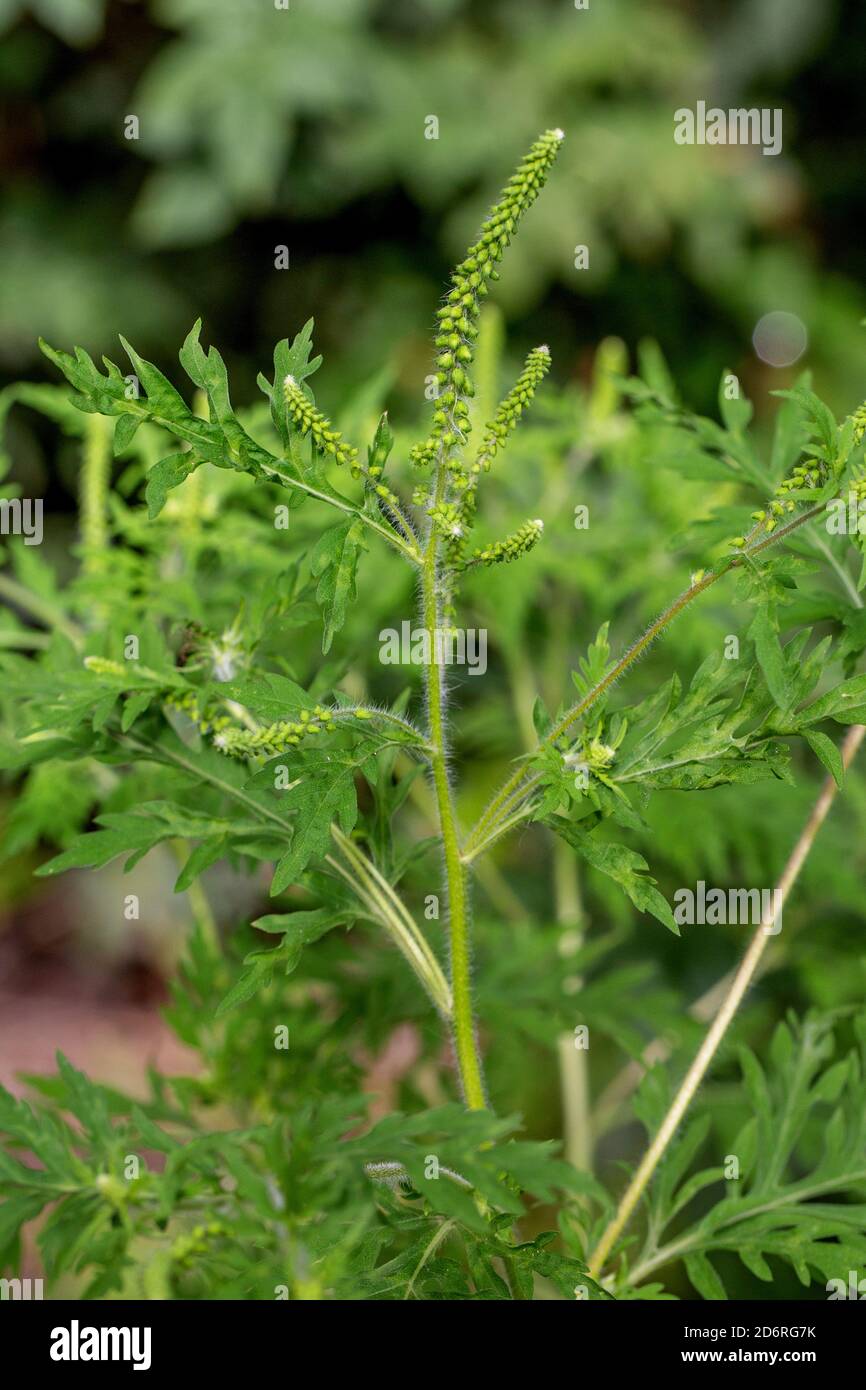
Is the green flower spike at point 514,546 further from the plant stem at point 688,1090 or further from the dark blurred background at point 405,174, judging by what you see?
the dark blurred background at point 405,174

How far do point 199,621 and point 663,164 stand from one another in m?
3.29

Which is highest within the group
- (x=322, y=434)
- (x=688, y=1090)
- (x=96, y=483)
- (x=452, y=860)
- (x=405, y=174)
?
(x=405, y=174)

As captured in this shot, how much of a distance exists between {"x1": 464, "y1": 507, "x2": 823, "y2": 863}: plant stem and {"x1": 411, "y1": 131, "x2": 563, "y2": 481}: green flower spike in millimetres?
194

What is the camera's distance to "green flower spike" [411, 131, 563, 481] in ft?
3.02

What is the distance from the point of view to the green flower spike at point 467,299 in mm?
920

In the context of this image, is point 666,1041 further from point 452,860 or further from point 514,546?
point 514,546

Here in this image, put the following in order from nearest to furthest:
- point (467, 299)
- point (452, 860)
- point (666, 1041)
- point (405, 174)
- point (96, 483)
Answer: point (467, 299) < point (452, 860) < point (96, 483) < point (666, 1041) < point (405, 174)

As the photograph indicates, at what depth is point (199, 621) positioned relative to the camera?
1256mm

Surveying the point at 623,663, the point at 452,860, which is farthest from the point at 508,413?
the point at 452,860

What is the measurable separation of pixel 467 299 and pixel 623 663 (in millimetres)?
289

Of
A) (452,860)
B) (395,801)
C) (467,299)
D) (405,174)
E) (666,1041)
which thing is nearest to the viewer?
(467,299)

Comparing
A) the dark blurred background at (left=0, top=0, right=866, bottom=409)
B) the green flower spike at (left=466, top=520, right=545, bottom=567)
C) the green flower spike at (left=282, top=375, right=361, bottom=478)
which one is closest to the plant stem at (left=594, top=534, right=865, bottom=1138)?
the green flower spike at (left=466, top=520, right=545, bottom=567)

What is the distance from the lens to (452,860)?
3.45 ft
